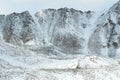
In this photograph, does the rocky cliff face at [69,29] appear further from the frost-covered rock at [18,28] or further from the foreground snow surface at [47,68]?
the foreground snow surface at [47,68]

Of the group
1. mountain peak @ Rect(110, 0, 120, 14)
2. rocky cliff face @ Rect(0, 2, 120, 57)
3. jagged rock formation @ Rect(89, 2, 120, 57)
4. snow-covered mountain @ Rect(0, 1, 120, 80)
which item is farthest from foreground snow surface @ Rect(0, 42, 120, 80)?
mountain peak @ Rect(110, 0, 120, 14)

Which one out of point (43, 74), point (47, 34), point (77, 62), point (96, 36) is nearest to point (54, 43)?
point (47, 34)

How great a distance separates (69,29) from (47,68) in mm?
61357

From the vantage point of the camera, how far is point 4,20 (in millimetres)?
93625

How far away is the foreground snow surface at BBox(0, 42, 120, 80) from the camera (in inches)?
993

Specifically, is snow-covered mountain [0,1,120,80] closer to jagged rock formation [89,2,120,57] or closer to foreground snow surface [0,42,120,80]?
jagged rock formation [89,2,120,57]

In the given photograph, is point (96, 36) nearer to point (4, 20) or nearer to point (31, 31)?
point (31, 31)

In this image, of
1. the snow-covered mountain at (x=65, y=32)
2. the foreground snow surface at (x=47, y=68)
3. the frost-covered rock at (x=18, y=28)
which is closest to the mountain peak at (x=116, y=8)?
the snow-covered mountain at (x=65, y=32)

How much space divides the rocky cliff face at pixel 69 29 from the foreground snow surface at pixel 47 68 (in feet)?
150

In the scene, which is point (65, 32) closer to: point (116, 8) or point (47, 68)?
point (116, 8)

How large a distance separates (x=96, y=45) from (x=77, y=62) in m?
53.1

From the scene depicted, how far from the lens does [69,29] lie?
3548 inches

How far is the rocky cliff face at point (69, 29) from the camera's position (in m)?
83.5

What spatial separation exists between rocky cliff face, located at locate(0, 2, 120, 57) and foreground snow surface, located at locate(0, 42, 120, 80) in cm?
4566
